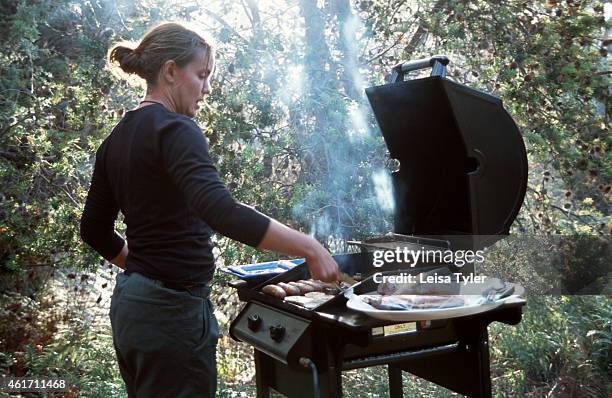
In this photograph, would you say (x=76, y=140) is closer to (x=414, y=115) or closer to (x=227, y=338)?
(x=227, y=338)

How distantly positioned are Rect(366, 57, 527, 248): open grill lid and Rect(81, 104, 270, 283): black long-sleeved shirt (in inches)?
38.9

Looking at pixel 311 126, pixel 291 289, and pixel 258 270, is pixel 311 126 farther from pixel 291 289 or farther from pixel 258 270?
pixel 291 289

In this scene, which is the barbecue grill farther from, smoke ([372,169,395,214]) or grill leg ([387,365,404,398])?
smoke ([372,169,395,214])

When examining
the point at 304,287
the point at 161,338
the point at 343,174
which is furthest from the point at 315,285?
the point at 343,174

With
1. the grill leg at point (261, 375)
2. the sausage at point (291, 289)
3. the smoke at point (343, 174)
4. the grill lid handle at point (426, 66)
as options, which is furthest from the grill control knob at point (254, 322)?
the smoke at point (343, 174)

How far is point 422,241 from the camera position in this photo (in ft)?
8.05

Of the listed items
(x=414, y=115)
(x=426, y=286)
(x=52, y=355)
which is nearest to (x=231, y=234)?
(x=426, y=286)

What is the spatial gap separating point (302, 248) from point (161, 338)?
1.65ft

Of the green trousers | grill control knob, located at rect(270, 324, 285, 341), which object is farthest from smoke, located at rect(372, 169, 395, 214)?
the green trousers

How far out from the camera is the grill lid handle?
243 cm

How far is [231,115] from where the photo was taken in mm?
4133

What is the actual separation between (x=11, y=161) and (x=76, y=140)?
0.61 m

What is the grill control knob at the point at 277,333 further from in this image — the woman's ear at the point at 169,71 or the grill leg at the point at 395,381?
the grill leg at the point at 395,381

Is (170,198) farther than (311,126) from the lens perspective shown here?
No
